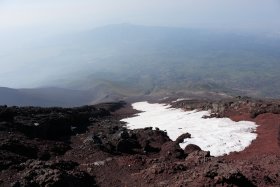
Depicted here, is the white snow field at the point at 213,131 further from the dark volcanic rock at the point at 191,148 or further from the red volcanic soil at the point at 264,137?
the dark volcanic rock at the point at 191,148

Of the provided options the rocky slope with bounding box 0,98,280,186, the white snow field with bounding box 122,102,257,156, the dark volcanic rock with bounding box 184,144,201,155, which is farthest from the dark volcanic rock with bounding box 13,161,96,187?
the white snow field with bounding box 122,102,257,156

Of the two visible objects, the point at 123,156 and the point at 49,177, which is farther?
the point at 123,156

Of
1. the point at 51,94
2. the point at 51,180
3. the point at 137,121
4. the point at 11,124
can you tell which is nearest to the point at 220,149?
the point at 51,180

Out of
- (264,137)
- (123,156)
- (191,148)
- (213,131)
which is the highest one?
(123,156)

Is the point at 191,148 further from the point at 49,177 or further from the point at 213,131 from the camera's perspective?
the point at 49,177

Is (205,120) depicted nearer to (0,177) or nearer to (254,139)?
(254,139)

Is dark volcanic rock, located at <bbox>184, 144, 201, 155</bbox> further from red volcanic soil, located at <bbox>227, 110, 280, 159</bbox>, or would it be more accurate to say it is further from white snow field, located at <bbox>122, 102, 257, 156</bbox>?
red volcanic soil, located at <bbox>227, 110, 280, 159</bbox>

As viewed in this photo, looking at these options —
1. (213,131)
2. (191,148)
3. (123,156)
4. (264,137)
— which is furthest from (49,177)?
(213,131)

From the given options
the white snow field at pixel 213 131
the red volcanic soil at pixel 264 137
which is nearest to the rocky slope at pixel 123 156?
the red volcanic soil at pixel 264 137
